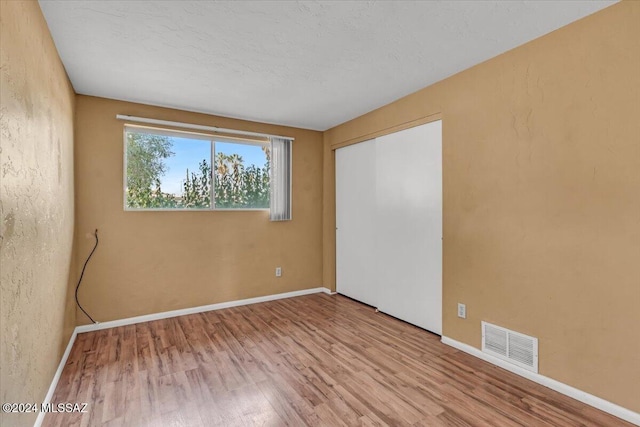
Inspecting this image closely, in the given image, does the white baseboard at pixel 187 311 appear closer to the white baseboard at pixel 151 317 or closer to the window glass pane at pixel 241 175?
the white baseboard at pixel 151 317

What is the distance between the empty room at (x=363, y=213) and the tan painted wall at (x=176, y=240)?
2 centimetres

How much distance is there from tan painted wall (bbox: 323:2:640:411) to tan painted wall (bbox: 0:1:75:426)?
9.72 feet

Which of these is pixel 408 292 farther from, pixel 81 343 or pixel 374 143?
pixel 81 343

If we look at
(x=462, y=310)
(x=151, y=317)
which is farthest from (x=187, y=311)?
(x=462, y=310)

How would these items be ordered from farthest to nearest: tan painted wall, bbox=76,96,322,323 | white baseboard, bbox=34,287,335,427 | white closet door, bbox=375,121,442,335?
tan painted wall, bbox=76,96,322,323 < white closet door, bbox=375,121,442,335 < white baseboard, bbox=34,287,335,427

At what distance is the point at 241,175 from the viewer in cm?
412

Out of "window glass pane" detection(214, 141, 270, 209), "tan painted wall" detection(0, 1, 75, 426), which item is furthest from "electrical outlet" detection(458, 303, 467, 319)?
"tan painted wall" detection(0, 1, 75, 426)

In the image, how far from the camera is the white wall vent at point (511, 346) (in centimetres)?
225

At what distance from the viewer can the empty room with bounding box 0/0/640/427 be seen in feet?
5.98

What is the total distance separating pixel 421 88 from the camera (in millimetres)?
3092

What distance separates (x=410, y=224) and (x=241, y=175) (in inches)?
89.0

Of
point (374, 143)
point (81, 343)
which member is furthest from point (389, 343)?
point (81, 343)

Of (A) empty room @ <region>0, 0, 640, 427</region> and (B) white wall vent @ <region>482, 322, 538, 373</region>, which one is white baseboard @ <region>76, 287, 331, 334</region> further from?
(B) white wall vent @ <region>482, 322, 538, 373</region>

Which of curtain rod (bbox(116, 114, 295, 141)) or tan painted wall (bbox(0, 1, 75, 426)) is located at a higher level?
curtain rod (bbox(116, 114, 295, 141))
